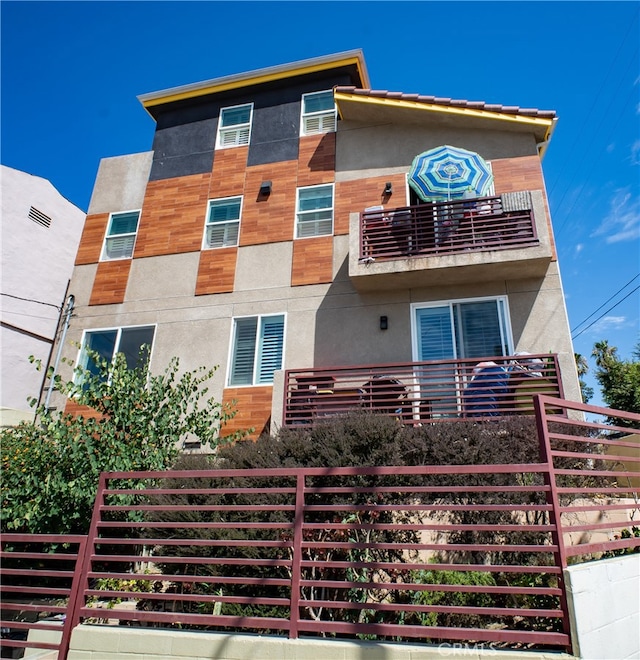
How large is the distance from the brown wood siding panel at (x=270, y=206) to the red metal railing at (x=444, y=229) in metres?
2.39

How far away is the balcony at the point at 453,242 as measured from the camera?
8375mm

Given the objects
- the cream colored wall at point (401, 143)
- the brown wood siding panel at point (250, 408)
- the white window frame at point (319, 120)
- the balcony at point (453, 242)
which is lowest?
the brown wood siding panel at point (250, 408)

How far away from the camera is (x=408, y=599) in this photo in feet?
14.9

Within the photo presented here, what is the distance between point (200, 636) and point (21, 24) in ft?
41.0

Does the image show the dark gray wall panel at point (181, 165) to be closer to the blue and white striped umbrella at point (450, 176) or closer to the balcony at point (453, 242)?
the balcony at point (453, 242)

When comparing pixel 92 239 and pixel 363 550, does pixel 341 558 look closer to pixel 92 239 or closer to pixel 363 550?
pixel 363 550

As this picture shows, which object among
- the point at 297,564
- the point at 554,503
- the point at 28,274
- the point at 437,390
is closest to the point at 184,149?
the point at 28,274

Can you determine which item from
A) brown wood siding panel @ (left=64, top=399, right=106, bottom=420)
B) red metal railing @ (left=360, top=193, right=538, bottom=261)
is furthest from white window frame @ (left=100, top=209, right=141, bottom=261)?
red metal railing @ (left=360, top=193, right=538, bottom=261)

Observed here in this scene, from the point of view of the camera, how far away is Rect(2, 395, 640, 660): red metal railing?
3.38m

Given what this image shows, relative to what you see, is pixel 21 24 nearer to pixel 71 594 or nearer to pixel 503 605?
pixel 71 594

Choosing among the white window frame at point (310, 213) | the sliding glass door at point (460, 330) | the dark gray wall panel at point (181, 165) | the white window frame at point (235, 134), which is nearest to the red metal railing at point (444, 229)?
the sliding glass door at point (460, 330)

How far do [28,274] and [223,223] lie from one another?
23.0 ft

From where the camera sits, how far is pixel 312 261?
10.4m

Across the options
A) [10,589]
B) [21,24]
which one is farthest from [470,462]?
[21,24]
